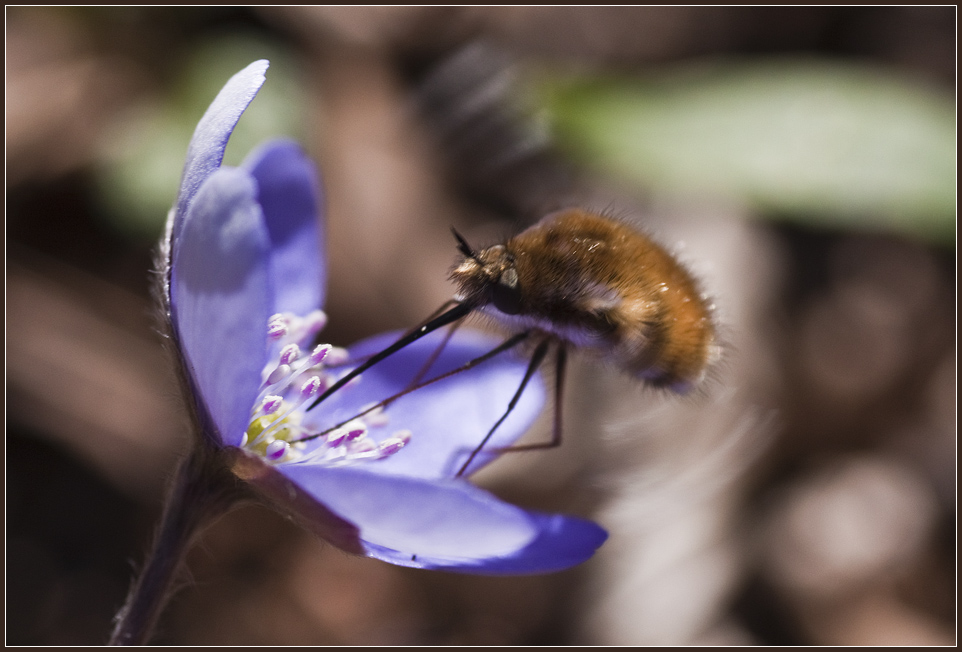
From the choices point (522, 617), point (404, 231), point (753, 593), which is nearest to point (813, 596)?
point (753, 593)

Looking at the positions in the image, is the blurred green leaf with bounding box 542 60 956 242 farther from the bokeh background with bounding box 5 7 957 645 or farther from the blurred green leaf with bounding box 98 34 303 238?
the blurred green leaf with bounding box 98 34 303 238

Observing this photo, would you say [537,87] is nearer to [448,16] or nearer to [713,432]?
[448,16]

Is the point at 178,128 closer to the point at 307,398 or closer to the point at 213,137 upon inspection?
the point at 307,398

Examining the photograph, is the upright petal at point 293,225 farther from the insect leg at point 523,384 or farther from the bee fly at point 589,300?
the insect leg at point 523,384

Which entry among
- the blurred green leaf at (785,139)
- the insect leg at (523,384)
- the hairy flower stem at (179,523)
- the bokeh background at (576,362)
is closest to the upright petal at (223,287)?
the hairy flower stem at (179,523)

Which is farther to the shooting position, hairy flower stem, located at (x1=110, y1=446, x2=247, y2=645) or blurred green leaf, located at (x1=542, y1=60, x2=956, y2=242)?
blurred green leaf, located at (x1=542, y1=60, x2=956, y2=242)

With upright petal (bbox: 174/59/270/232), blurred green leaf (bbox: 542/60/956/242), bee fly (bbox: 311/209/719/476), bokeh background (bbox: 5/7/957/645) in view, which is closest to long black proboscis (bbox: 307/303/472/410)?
bee fly (bbox: 311/209/719/476)
